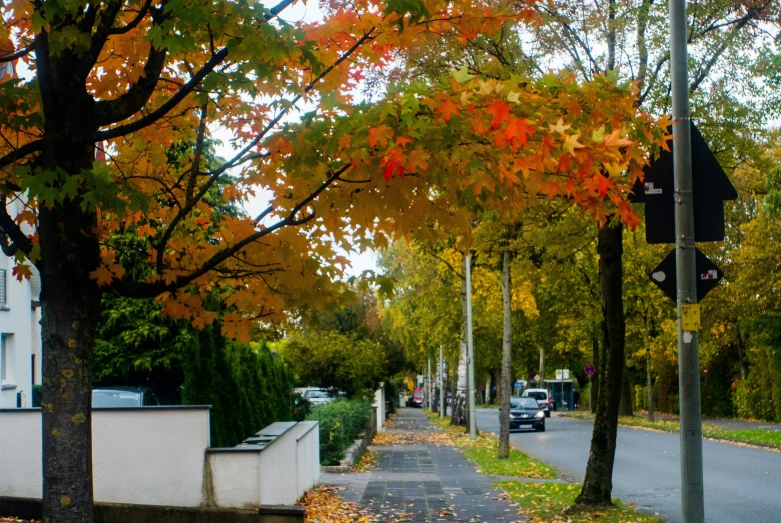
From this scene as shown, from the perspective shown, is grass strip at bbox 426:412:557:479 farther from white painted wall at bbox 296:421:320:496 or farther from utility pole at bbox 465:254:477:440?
white painted wall at bbox 296:421:320:496

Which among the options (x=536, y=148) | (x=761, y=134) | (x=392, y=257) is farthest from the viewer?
(x=392, y=257)

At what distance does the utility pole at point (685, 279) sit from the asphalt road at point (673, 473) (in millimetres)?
4822

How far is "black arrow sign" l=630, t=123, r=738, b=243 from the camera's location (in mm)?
8156

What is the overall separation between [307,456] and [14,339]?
14.4m

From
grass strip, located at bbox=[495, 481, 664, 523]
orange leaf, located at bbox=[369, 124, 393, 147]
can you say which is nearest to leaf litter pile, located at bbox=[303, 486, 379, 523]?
grass strip, located at bbox=[495, 481, 664, 523]

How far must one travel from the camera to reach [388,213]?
6586 mm

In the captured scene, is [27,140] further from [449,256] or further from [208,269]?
[449,256]

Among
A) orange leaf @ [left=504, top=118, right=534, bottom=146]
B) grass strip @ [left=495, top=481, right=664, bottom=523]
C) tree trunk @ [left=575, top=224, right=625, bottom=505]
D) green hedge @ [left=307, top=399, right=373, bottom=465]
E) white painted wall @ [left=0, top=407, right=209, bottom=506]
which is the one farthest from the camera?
green hedge @ [left=307, top=399, right=373, bottom=465]

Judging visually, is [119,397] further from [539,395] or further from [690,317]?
[539,395]

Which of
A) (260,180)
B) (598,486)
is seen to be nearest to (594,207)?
(260,180)

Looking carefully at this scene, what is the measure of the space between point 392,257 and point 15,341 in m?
26.8

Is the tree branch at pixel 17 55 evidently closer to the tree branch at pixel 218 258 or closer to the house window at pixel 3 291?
the tree branch at pixel 218 258

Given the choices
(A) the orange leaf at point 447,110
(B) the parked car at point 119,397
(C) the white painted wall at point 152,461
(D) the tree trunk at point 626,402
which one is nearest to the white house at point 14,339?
(B) the parked car at point 119,397

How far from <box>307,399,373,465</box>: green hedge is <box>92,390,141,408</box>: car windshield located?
400 cm
